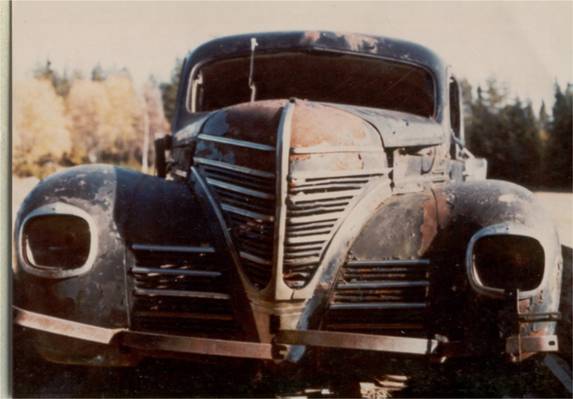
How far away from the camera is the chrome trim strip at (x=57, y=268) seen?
2176 mm

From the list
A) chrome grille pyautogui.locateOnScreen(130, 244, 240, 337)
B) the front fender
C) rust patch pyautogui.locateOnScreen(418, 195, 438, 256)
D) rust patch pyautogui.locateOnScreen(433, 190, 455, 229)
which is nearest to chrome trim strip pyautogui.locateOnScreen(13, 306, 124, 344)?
chrome grille pyautogui.locateOnScreen(130, 244, 240, 337)

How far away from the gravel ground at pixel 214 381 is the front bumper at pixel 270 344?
14.6 inches

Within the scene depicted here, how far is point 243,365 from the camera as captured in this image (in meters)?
2.23

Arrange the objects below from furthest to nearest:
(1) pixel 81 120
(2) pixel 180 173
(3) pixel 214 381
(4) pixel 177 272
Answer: (1) pixel 81 120 < (2) pixel 180 173 < (3) pixel 214 381 < (4) pixel 177 272

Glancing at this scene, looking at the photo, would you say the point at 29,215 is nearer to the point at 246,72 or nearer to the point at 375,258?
the point at 375,258

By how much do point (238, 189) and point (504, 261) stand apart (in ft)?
3.58

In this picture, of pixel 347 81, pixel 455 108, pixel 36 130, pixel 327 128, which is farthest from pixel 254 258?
pixel 455 108

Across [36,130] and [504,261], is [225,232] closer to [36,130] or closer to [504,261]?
[504,261]

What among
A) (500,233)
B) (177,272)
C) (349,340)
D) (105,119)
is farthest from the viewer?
(105,119)

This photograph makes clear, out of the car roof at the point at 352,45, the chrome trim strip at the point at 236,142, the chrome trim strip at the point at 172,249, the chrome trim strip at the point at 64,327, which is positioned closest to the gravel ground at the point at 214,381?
the chrome trim strip at the point at 64,327

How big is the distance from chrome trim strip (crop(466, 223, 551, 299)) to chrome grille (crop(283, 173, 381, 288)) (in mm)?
528

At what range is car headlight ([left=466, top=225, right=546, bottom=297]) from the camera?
6.88ft

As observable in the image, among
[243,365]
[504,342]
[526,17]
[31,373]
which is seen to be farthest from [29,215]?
[526,17]

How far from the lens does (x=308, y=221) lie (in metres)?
2.15
